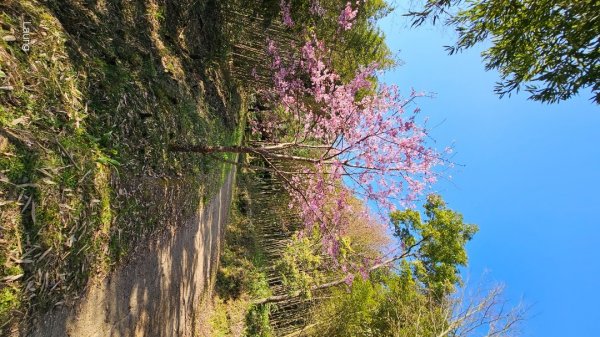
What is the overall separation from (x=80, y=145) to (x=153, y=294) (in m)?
2.07

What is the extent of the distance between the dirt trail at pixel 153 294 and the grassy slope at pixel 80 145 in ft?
0.53

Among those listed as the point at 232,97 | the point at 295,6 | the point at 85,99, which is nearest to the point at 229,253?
the point at 232,97

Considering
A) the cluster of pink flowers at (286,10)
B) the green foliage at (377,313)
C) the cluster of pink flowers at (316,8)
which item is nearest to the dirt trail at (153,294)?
the cluster of pink flowers at (286,10)

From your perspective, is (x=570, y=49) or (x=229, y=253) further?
(x=229, y=253)

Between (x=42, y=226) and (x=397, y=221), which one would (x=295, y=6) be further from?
(x=397, y=221)

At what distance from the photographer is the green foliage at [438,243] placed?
12320 millimetres

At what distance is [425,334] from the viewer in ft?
29.7

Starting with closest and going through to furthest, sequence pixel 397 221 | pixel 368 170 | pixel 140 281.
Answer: pixel 140 281, pixel 368 170, pixel 397 221

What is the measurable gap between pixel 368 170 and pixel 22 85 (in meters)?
4.47

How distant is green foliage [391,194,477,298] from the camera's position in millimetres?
12320

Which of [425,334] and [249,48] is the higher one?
[249,48]

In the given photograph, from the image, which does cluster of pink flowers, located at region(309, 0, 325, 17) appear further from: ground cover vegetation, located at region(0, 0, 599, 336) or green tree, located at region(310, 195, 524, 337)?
green tree, located at region(310, 195, 524, 337)

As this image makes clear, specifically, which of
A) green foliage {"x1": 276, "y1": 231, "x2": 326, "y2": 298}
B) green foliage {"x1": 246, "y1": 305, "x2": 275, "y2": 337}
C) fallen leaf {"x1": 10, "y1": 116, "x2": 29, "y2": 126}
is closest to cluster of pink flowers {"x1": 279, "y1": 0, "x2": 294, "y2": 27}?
fallen leaf {"x1": 10, "y1": 116, "x2": 29, "y2": 126}

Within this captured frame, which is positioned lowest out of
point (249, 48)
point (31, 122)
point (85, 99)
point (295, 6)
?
point (31, 122)
